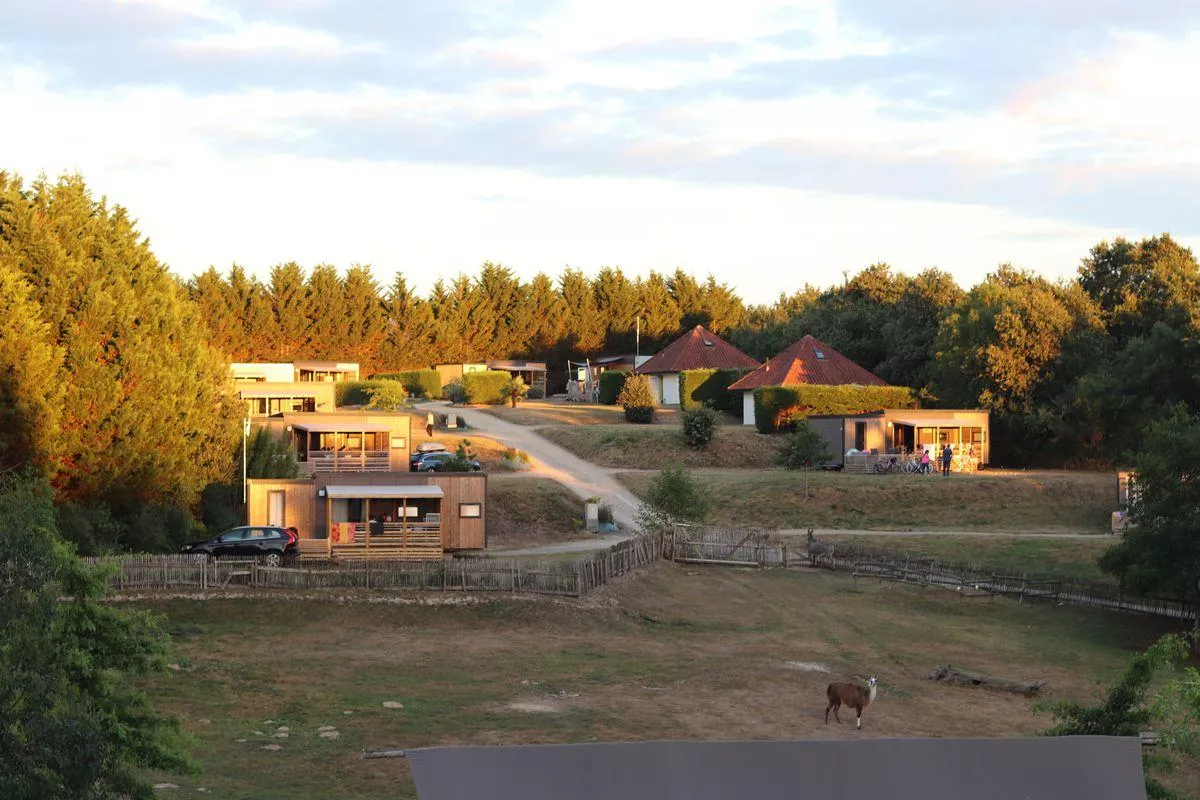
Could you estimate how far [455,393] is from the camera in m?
88.8

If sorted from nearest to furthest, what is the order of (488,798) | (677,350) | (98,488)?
1. (488,798)
2. (98,488)
3. (677,350)

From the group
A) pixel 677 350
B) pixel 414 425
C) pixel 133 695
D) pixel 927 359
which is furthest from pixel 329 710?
pixel 677 350

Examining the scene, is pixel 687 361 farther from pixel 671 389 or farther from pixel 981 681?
pixel 981 681

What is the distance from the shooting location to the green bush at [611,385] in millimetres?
90438

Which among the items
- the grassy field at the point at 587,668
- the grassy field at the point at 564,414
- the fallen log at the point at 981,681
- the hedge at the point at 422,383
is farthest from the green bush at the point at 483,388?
the fallen log at the point at 981,681

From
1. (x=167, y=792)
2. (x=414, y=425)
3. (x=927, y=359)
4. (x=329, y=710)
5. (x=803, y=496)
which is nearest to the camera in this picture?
(x=167, y=792)

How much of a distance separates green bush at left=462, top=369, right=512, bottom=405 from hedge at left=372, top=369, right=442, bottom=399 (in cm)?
712

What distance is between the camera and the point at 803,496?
55125 mm

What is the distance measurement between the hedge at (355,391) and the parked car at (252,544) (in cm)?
4250

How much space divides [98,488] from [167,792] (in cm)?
2658

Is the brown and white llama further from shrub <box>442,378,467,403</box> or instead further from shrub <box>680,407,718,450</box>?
shrub <box>442,378,467,403</box>

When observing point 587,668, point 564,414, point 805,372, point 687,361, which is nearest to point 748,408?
point 805,372

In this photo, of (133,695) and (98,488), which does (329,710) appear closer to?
(133,695)

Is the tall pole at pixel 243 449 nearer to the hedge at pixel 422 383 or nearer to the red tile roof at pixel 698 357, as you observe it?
the hedge at pixel 422 383
